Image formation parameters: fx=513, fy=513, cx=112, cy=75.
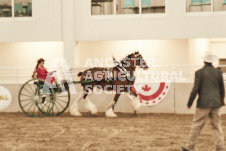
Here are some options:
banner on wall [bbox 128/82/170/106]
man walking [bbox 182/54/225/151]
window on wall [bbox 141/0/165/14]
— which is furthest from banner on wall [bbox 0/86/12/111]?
man walking [bbox 182/54/225/151]

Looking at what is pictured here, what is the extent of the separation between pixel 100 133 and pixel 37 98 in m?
3.92

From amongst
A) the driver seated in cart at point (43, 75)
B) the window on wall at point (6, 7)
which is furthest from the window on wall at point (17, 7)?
the driver seated in cart at point (43, 75)

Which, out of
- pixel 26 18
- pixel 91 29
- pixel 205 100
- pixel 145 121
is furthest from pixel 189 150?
pixel 26 18

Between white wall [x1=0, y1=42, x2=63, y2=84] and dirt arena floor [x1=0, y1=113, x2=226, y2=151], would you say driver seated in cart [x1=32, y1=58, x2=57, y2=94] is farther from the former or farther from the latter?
white wall [x1=0, y1=42, x2=63, y2=84]

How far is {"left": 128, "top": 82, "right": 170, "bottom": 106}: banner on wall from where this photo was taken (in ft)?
55.0

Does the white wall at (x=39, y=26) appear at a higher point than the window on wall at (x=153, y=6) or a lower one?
lower

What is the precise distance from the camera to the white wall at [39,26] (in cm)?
1916

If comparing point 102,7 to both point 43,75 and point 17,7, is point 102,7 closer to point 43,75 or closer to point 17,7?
point 17,7

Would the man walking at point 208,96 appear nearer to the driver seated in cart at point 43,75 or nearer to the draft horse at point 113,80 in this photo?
the draft horse at point 113,80

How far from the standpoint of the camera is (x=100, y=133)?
41.3 ft

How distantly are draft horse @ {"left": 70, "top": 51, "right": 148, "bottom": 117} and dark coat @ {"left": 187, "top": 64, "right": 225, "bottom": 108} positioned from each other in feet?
20.8

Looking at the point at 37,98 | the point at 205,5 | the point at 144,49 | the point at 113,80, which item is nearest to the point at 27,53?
the point at 144,49

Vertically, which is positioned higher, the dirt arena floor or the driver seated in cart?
A: the driver seated in cart

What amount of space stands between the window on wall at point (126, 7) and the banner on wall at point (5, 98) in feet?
14.3
